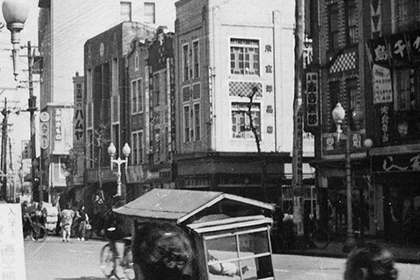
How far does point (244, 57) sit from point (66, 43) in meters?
34.4

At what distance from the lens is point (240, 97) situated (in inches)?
1597

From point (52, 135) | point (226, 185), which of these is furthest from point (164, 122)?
point (52, 135)

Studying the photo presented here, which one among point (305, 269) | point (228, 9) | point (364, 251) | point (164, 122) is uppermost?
point (228, 9)

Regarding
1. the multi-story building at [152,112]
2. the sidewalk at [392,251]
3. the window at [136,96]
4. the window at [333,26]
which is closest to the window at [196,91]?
the multi-story building at [152,112]

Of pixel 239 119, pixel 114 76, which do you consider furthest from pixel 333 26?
pixel 114 76

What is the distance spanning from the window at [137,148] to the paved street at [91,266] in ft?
63.2

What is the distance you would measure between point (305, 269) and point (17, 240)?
38.0ft

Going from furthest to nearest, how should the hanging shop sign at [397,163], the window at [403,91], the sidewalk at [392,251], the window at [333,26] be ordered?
the window at [333,26] < the window at [403,91] < the hanging shop sign at [397,163] < the sidewalk at [392,251]

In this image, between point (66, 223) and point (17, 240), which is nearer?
point (17, 240)

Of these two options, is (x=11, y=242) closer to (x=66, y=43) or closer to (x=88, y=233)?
(x=88, y=233)

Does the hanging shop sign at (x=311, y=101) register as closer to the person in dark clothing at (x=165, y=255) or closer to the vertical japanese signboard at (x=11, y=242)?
the person in dark clothing at (x=165, y=255)

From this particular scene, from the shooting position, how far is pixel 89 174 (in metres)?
56.0

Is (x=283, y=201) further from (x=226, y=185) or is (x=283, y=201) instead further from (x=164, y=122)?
(x=164, y=122)

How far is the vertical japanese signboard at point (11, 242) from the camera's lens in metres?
9.98
